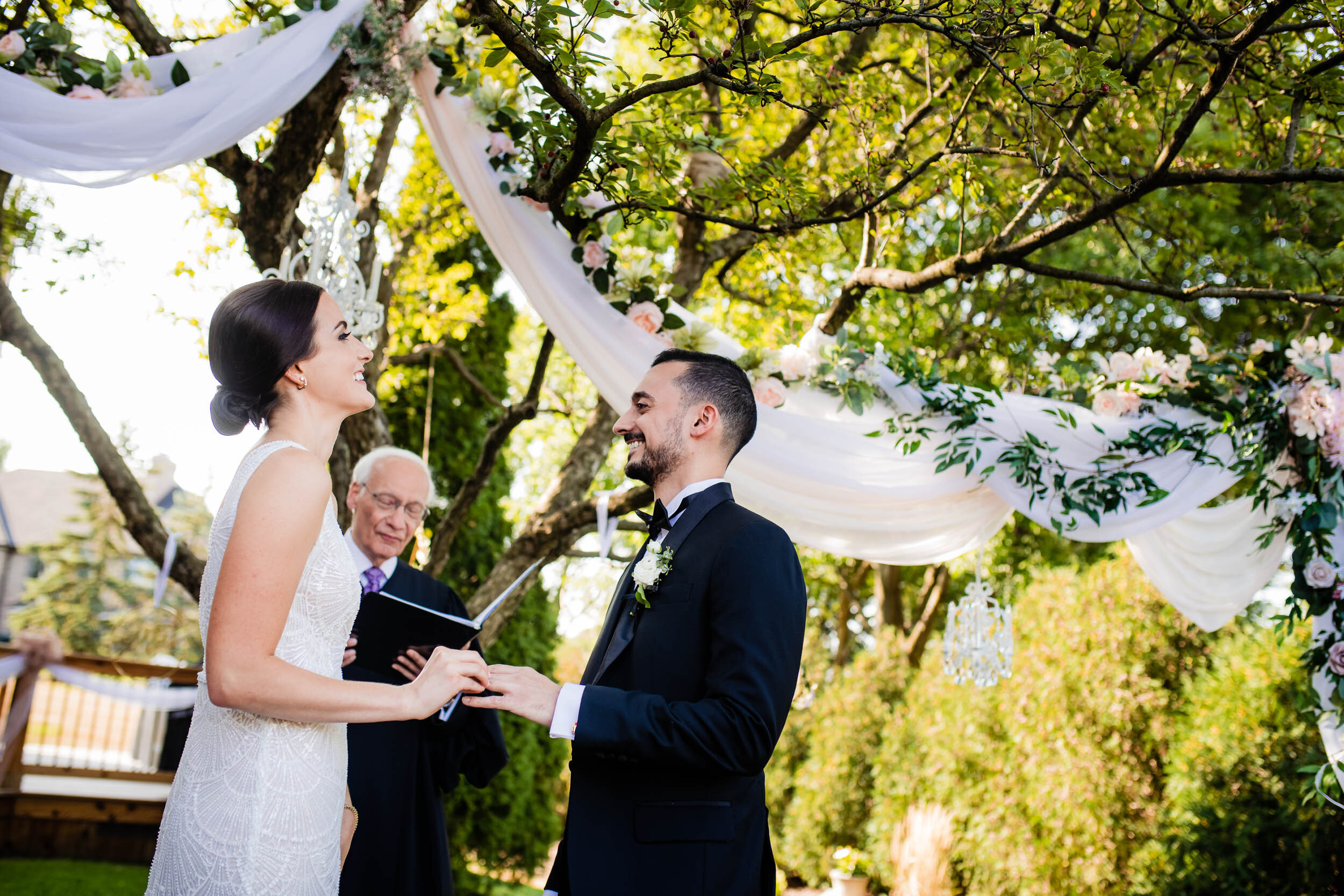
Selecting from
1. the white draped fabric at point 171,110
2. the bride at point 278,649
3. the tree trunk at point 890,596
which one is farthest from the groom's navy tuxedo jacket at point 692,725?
the tree trunk at point 890,596

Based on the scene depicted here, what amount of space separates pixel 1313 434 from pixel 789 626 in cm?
284

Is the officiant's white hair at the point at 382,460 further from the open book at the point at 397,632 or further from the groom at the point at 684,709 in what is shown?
the groom at the point at 684,709

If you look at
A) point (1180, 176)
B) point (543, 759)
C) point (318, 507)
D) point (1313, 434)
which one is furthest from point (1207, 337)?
point (543, 759)

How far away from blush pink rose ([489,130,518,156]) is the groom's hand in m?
2.32

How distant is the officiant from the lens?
3.25 m

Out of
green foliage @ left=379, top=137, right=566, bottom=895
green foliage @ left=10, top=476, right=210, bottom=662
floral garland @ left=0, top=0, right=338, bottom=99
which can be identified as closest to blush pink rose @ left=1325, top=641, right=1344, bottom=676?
floral garland @ left=0, top=0, right=338, bottom=99

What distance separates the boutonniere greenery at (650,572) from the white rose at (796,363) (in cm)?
186

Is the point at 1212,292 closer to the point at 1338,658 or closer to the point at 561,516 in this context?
the point at 1338,658

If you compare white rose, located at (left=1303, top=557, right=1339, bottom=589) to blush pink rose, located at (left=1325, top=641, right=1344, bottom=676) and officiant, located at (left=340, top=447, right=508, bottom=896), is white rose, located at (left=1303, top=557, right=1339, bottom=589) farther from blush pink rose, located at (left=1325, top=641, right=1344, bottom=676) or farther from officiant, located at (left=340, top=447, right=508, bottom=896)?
officiant, located at (left=340, top=447, right=508, bottom=896)

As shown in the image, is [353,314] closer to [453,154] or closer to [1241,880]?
[453,154]

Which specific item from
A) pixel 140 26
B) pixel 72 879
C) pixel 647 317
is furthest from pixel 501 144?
pixel 72 879

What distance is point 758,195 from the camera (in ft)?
13.0

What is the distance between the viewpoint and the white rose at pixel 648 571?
205 cm

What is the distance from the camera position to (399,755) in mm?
3348
